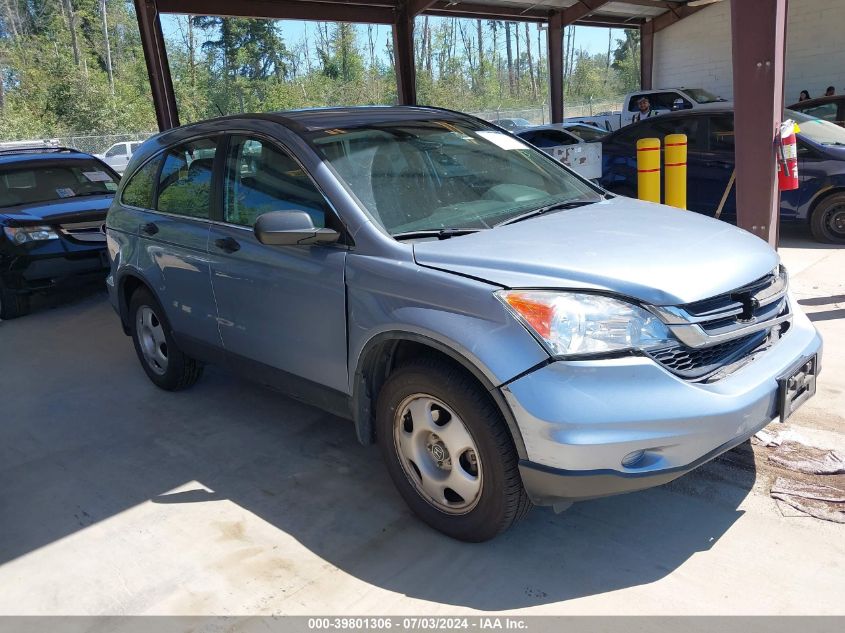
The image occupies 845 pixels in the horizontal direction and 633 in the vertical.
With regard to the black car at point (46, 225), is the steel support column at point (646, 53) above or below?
above

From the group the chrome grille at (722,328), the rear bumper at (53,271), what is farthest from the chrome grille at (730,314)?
the rear bumper at (53,271)

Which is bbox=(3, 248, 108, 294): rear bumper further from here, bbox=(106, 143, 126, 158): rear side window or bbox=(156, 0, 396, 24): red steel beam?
bbox=(106, 143, 126, 158): rear side window

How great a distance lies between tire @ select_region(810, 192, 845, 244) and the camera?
7.95 m

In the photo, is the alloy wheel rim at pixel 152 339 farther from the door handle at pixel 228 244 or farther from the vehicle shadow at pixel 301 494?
the door handle at pixel 228 244

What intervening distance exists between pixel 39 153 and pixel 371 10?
34.2 feet

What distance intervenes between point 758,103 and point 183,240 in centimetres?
450

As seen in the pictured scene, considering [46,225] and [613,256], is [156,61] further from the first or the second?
[613,256]

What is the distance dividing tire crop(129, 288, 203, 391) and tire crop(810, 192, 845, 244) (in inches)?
274

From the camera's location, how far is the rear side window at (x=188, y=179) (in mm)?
4184

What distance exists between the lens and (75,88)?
133ft

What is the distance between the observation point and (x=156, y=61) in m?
13.3

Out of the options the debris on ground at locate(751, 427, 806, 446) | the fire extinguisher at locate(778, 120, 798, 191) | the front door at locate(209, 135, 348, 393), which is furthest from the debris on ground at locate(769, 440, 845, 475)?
the fire extinguisher at locate(778, 120, 798, 191)

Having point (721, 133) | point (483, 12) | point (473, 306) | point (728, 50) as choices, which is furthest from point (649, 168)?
point (728, 50)

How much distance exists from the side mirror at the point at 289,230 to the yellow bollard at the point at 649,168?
4998 millimetres
